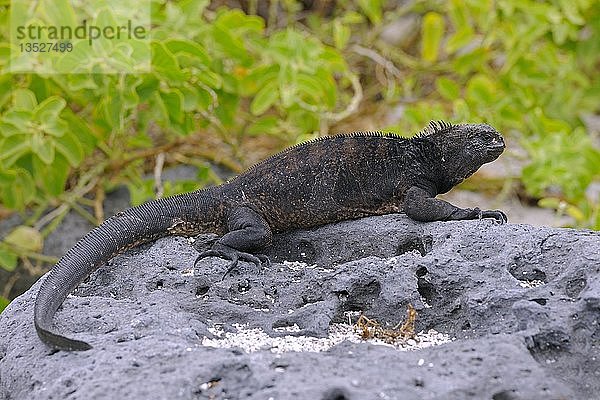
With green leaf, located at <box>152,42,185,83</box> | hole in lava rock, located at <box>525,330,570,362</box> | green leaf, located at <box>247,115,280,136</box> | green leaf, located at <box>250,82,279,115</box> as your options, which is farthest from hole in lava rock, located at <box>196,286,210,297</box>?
green leaf, located at <box>247,115,280,136</box>

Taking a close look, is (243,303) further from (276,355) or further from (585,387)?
(585,387)

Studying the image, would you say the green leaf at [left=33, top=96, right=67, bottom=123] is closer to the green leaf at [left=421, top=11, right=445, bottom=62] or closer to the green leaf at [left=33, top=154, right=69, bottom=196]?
the green leaf at [left=33, top=154, right=69, bottom=196]

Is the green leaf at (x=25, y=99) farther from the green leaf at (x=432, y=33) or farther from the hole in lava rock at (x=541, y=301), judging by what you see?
the green leaf at (x=432, y=33)

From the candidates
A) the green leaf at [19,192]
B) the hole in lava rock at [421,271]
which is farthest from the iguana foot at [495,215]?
the green leaf at [19,192]

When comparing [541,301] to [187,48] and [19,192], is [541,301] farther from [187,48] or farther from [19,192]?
[19,192]

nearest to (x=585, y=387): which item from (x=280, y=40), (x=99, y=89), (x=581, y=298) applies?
(x=581, y=298)

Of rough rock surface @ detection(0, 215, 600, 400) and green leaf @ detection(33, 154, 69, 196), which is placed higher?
green leaf @ detection(33, 154, 69, 196)
